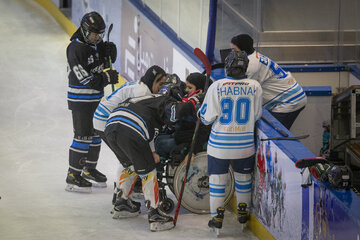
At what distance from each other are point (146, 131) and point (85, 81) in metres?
1.18

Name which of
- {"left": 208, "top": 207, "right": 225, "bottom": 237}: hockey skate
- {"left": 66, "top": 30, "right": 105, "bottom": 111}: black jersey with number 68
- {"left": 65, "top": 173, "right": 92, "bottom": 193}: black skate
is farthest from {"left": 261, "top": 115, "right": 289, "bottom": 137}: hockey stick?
{"left": 65, "top": 173, "right": 92, "bottom": 193}: black skate

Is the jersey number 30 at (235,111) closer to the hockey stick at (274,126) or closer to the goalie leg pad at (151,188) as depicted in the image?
the hockey stick at (274,126)

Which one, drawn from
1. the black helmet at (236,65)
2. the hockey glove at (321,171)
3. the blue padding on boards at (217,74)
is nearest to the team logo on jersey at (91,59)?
the blue padding on boards at (217,74)

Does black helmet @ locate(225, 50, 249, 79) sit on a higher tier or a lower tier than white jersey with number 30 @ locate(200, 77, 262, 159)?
higher

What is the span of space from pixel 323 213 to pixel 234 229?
1570 millimetres

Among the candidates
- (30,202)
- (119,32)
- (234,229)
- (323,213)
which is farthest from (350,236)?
(119,32)

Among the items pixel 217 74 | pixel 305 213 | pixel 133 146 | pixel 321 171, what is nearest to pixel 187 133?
pixel 133 146

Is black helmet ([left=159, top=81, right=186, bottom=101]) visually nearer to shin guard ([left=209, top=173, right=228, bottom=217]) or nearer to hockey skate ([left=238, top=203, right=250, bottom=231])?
shin guard ([left=209, top=173, right=228, bottom=217])

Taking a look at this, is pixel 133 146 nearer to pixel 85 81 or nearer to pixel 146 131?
pixel 146 131

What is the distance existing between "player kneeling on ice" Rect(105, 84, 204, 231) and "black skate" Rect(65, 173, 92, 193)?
0.98 meters

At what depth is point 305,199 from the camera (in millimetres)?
4445

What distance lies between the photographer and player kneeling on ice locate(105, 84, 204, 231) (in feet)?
18.1

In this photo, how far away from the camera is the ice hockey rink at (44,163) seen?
5.64 m

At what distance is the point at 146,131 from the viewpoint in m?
5.58
